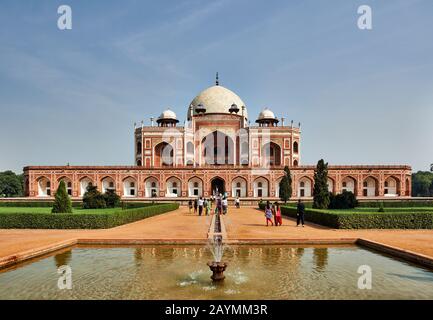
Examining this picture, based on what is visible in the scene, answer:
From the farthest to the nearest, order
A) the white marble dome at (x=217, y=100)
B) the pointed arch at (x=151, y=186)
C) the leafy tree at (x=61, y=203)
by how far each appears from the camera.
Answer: the white marble dome at (x=217, y=100) < the pointed arch at (x=151, y=186) < the leafy tree at (x=61, y=203)

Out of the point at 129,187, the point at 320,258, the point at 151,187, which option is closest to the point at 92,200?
the point at 151,187

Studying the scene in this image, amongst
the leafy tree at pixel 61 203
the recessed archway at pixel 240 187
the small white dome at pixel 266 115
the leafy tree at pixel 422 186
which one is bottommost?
the leafy tree at pixel 422 186

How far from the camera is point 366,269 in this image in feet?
23.0

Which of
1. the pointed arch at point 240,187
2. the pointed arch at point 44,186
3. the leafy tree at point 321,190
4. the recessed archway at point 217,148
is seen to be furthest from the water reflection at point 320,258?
the pointed arch at point 44,186

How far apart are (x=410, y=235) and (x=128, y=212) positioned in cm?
1134

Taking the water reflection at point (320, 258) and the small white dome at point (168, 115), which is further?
the small white dome at point (168, 115)

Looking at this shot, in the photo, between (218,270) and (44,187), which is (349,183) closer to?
(218,270)

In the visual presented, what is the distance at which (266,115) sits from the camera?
45.5 meters

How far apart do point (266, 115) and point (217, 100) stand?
305 inches

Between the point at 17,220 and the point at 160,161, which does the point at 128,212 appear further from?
the point at 160,161

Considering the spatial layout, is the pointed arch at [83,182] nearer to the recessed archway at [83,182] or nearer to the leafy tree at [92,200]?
the recessed archway at [83,182]

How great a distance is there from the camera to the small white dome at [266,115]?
45250 millimetres

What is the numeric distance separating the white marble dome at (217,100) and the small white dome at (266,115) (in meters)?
3.89
